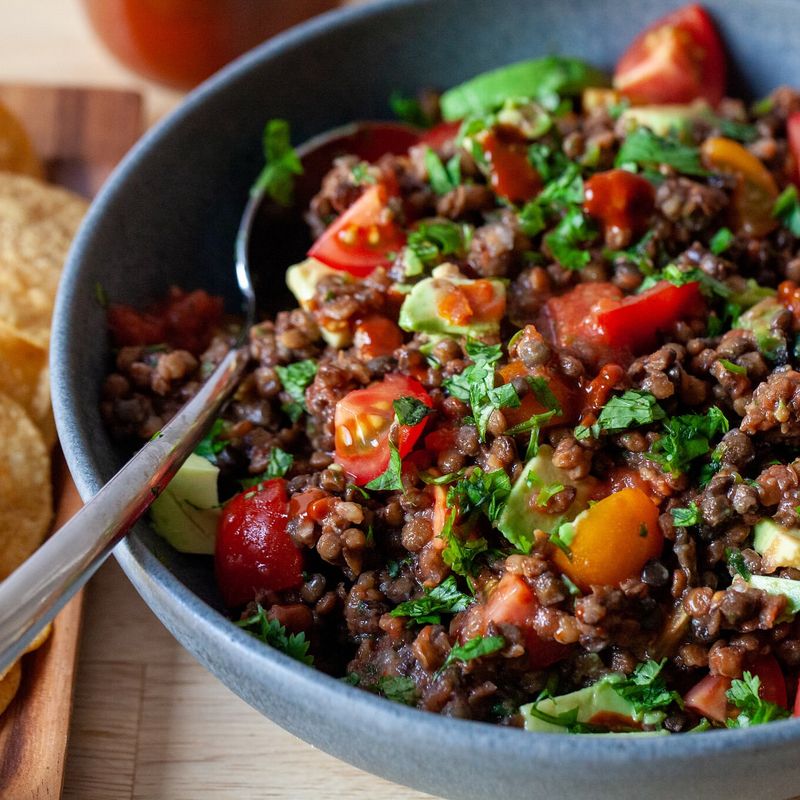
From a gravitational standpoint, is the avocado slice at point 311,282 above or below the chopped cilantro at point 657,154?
below

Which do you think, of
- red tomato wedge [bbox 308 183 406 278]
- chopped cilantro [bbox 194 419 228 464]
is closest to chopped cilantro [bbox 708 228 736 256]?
red tomato wedge [bbox 308 183 406 278]

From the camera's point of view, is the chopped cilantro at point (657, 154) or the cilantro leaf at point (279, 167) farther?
the cilantro leaf at point (279, 167)

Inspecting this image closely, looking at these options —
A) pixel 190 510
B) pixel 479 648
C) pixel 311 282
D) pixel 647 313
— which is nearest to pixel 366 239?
pixel 311 282

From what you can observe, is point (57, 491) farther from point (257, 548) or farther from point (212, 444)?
point (257, 548)

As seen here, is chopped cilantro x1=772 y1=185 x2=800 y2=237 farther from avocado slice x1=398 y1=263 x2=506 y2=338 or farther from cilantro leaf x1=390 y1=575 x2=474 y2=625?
cilantro leaf x1=390 y1=575 x2=474 y2=625

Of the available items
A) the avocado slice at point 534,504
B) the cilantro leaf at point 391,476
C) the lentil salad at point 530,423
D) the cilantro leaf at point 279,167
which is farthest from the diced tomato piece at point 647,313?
the cilantro leaf at point 279,167

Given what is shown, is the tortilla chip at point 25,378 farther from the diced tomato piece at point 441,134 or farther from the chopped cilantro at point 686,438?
the chopped cilantro at point 686,438

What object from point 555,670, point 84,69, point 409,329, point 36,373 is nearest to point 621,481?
point 555,670
